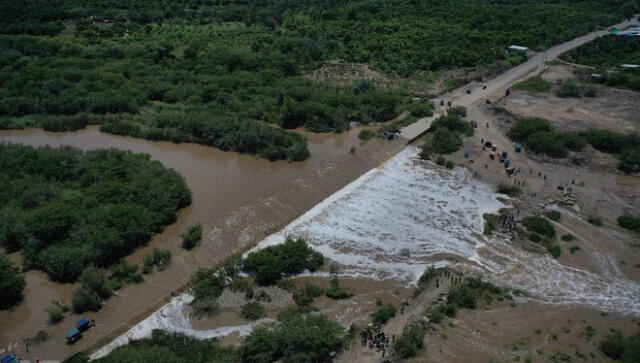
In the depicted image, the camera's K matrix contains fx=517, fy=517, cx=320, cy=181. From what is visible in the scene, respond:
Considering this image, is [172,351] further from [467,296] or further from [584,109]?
[584,109]

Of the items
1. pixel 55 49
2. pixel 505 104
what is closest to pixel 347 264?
pixel 505 104

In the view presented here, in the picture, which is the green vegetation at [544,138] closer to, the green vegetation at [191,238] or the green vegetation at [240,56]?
the green vegetation at [240,56]

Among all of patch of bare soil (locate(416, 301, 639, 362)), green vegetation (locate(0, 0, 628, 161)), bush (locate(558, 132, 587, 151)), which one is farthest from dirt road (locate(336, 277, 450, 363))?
bush (locate(558, 132, 587, 151))

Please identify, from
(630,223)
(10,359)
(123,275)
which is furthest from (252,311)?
(630,223)

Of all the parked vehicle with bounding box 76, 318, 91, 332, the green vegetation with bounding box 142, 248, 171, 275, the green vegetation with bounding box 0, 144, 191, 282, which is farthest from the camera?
the green vegetation with bounding box 142, 248, 171, 275

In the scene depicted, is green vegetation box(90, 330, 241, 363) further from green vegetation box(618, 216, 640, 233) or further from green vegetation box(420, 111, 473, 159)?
green vegetation box(618, 216, 640, 233)

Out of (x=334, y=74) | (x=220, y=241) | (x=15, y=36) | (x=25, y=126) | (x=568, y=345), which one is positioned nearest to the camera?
(x=568, y=345)

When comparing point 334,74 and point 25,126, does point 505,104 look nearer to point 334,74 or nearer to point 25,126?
point 334,74
